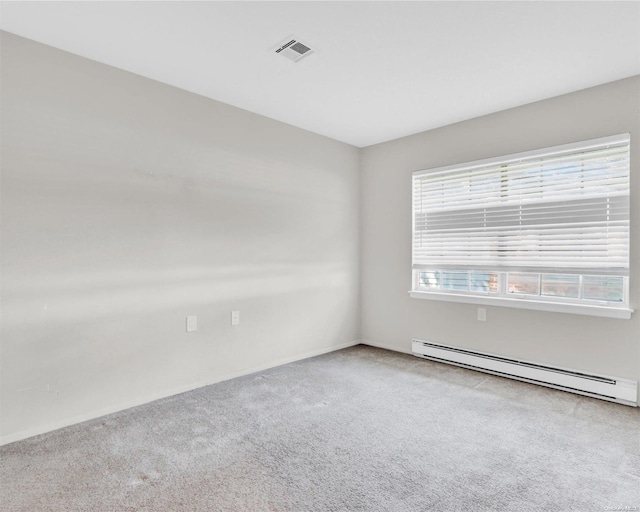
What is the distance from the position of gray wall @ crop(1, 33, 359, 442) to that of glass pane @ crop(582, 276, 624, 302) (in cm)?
245

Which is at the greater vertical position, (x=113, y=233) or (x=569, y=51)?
(x=569, y=51)

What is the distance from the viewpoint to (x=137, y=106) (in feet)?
8.58

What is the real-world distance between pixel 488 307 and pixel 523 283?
0.37 metres

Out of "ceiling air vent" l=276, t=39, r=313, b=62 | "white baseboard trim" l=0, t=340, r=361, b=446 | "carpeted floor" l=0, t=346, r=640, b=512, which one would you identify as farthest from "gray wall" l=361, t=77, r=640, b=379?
"ceiling air vent" l=276, t=39, r=313, b=62

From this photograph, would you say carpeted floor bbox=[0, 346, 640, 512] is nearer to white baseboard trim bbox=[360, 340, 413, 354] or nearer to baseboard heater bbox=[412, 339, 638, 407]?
baseboard heater bbox=[412, 339, 638, 407]

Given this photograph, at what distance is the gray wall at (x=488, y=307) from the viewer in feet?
8.75

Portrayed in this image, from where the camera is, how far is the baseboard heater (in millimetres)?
2648

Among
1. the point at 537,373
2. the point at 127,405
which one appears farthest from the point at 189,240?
the point at 537,373

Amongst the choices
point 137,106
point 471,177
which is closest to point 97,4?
point 137,106

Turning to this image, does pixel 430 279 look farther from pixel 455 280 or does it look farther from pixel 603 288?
pixel 603 288

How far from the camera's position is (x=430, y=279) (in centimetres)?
388

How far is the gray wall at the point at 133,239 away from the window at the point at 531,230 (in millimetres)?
1362

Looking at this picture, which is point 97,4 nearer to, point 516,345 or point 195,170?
point 195,170

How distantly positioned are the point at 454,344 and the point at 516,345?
1.87 ft
